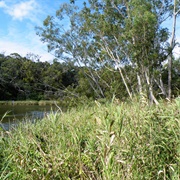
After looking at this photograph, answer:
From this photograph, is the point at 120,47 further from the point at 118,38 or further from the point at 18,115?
the point at 18,115

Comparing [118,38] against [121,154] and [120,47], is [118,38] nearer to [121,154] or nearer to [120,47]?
[120,47]

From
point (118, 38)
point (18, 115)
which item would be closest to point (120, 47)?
point (118, 38)

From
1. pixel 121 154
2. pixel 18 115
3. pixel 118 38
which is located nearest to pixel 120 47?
A: pixel 118 38

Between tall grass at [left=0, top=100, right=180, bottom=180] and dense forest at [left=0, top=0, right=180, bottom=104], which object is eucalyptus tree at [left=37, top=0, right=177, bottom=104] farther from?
tall grass at [left=0, top=100, right=180, bottom=180]

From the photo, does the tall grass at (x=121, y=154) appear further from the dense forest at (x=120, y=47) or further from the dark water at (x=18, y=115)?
the dense forest at (x=120, y=47)

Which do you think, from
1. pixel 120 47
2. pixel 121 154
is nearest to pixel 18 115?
pixel 120 47

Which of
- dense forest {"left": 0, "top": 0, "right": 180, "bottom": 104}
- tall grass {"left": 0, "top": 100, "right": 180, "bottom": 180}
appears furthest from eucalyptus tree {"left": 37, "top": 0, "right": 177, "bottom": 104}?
tall grass {"left": 0, "top": 100, "right": 180, "bottom": 180}

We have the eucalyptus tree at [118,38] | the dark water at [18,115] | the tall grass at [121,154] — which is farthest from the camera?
the eucalyptus tree at [118,38]

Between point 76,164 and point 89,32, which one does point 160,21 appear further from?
point 76,164

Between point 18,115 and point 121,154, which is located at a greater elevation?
point 121,154

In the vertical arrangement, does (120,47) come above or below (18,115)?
above

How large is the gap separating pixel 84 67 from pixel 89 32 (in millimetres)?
2334

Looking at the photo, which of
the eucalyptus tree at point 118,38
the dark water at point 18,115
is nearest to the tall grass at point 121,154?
the dark water at point 18,115

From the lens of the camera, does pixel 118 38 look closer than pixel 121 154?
No
